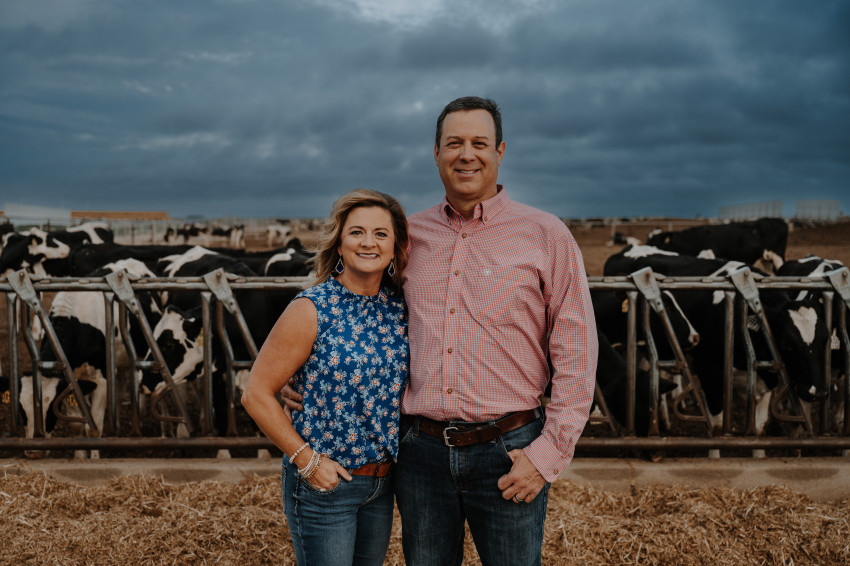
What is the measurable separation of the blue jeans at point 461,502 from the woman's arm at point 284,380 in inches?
11.1

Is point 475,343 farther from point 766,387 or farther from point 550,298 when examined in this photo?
point 766,387

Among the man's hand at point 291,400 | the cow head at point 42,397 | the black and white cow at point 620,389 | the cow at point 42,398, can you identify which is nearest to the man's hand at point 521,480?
the man's hand at point 291,400

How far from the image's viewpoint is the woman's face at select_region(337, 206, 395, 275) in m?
2.34

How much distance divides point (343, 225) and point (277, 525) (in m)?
2.55

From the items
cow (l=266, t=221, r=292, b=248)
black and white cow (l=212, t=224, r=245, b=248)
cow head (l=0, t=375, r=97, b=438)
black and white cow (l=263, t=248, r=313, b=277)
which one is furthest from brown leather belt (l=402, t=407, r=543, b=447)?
cow (l=266, t=221, r=292, b=248)

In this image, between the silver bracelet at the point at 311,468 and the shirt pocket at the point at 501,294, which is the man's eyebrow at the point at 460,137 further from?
the silver bracelet at the point at 311,468

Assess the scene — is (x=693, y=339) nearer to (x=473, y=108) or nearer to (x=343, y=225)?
(x=473, y=108)

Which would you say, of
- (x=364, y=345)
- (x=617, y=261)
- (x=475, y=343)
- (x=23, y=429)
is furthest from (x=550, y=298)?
(x=617, y=261)

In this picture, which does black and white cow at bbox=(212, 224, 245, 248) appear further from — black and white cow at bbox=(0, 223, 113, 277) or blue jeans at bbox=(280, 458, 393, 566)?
blue jeans at bbox=(280, 458, 393, 566)

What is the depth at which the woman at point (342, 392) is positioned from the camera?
2.25m

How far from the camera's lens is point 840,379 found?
258 inches

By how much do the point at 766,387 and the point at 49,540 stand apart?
6.48 meters

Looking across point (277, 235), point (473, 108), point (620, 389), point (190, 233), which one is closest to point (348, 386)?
point (473, 108)

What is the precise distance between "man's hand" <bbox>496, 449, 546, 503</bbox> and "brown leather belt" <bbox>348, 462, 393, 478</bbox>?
1.41ft
